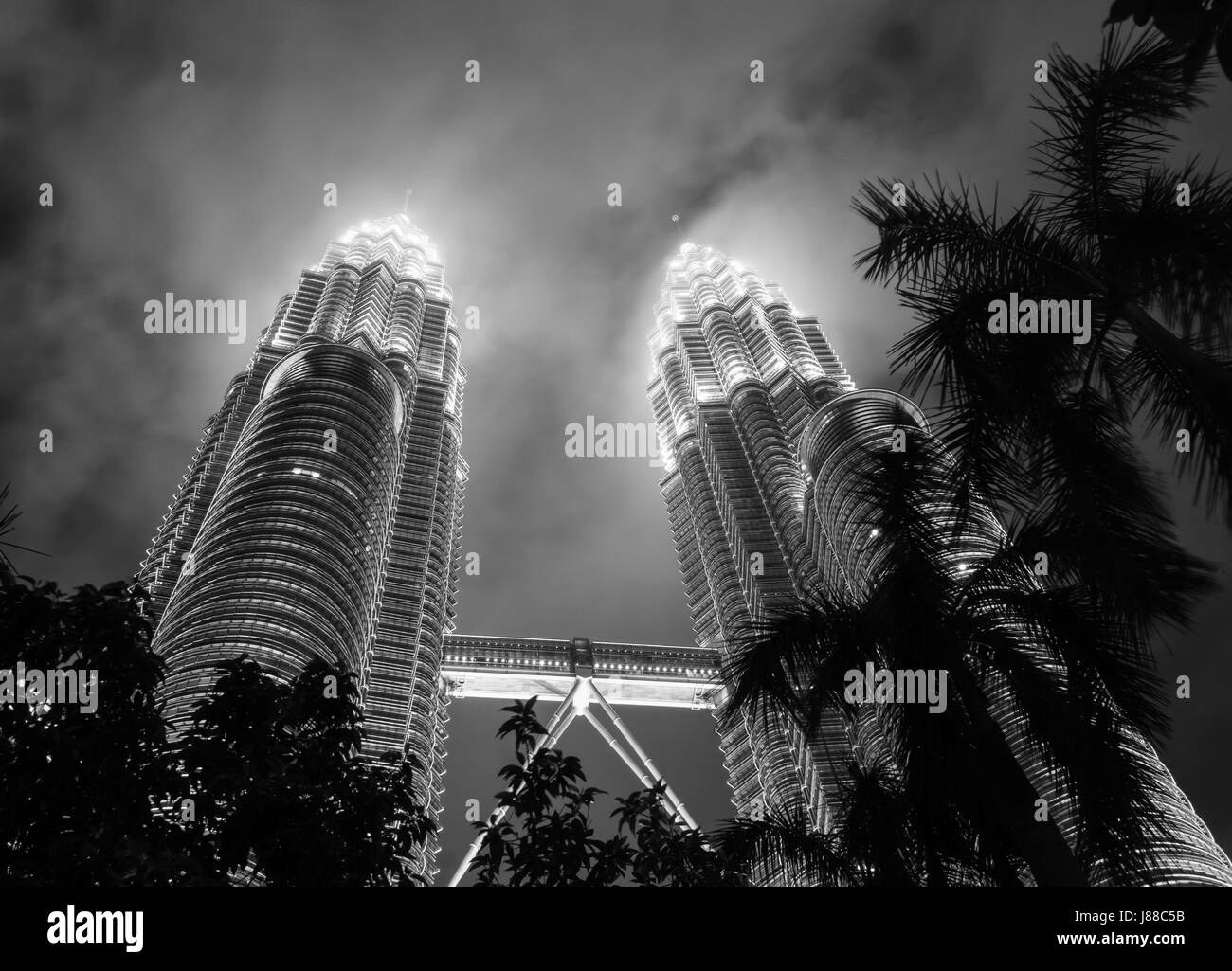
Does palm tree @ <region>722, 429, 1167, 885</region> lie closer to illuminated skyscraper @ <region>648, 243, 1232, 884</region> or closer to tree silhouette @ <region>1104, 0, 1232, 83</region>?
tree silhouette @ <region>1104, 0, 1232, 83</region>

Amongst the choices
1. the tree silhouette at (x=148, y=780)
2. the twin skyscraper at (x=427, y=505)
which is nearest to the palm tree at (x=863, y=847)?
the tree silhouette at (x=148, y=780)

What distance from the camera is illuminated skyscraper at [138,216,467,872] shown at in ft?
264

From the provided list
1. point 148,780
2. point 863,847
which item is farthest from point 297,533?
point 863,847

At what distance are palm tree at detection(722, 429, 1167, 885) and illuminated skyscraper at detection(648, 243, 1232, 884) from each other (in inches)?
2560

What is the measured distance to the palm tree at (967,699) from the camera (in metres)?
11.2

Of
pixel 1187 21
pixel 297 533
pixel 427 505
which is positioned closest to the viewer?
pixel 1187 21

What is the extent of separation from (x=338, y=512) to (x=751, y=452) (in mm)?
62625

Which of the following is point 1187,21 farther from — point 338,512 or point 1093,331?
point 338,512

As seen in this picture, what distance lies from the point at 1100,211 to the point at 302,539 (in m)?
82.3

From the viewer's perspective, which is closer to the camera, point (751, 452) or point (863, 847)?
point (863, 847)

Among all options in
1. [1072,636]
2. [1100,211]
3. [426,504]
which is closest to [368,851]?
[1072,636]

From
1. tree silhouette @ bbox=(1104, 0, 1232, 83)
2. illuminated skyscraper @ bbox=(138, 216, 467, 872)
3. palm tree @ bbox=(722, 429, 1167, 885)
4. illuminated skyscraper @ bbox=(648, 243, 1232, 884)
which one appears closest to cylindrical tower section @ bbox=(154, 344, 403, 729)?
illuminated skyscraper @ bbox=(138, 216, 467, 872)

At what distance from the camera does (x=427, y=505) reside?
12638cm
